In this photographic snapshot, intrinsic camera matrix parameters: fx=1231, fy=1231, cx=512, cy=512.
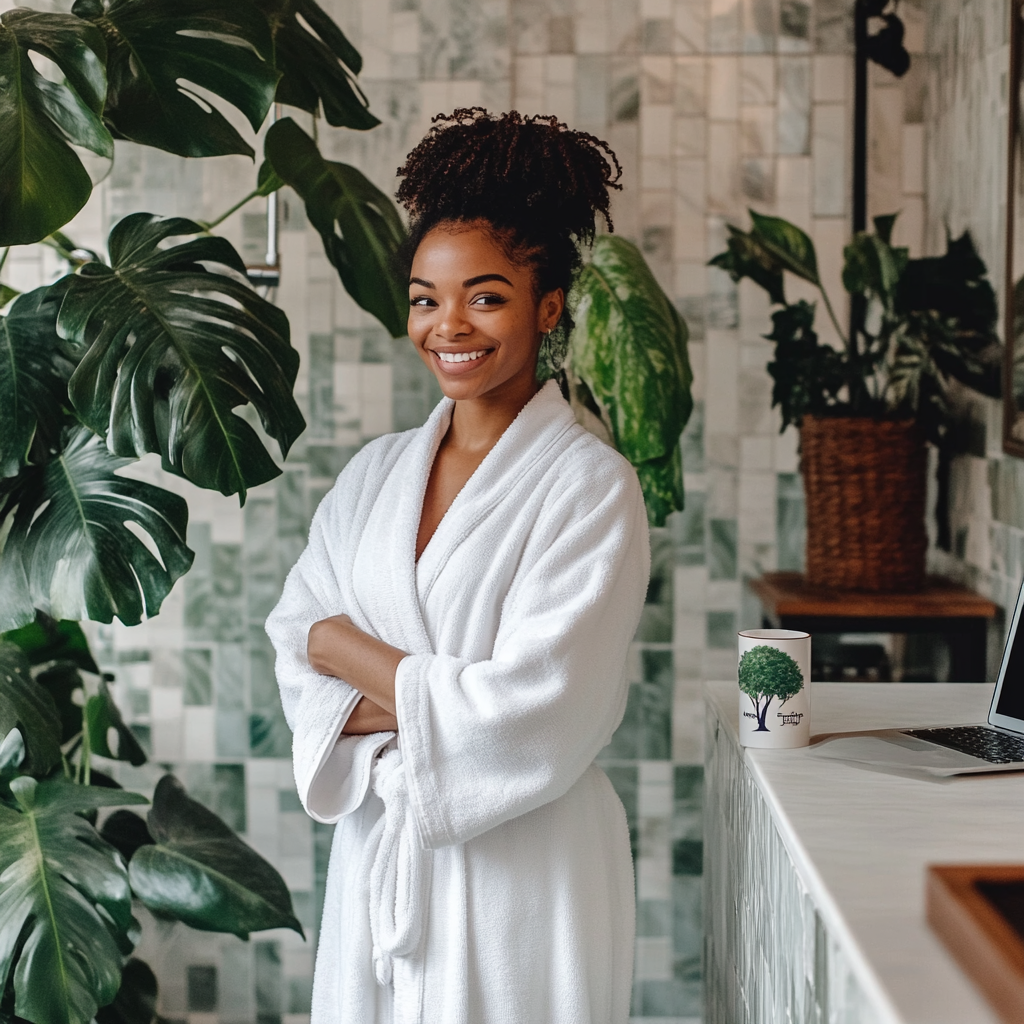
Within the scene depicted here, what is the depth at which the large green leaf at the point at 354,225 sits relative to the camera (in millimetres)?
1799

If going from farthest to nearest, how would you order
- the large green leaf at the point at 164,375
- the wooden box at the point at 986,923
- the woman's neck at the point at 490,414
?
1. the large green leaf at the point at 164,375
2. the woman's neck at the point at 490,414
3. the wooden box at the point at 986,923

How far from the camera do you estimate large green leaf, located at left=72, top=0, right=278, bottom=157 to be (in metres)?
1.63

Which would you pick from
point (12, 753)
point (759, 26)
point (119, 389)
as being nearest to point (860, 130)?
point (759, 26)

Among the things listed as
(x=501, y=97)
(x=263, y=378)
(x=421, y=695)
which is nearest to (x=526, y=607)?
(x=421, y=695)

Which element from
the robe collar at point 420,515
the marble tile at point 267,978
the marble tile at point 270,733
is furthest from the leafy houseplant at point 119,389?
the marble tile at point 267,978

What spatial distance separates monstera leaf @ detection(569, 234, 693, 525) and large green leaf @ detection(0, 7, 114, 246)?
780mm

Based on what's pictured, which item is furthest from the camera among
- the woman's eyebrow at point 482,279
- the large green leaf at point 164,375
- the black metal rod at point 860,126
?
the black metal rod at point 860,126

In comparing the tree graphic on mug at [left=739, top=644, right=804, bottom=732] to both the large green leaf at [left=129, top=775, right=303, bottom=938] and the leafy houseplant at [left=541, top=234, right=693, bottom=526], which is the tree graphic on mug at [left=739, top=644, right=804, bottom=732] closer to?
the leafy houseplant at [left=541, top=234, right=693, bottom=526]

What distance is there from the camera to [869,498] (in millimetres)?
2082

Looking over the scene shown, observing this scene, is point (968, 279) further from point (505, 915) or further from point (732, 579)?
point (505, 915)

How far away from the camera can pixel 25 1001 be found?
1.57 metres

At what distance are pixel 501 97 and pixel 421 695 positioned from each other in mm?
1568

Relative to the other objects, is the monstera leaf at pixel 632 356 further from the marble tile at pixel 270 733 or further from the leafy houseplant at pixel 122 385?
the marble tile at pixel 270 733

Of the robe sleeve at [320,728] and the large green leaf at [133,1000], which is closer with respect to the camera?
the robe sleeve at [320,728]
